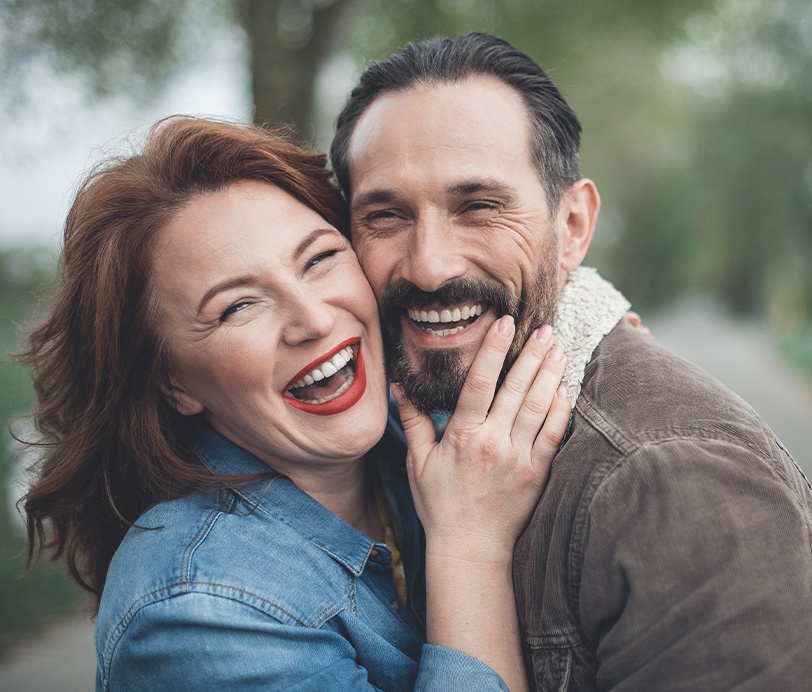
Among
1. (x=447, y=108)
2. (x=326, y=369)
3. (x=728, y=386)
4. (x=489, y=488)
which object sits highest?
(x=447, y=108)

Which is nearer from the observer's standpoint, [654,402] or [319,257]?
[654,402]

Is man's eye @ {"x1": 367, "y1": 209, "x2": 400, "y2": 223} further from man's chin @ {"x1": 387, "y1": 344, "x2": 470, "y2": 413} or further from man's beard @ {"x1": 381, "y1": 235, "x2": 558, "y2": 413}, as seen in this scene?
man's chin @ {"x1": 387, "y1": 344, "x2": 470, "y2": 413}

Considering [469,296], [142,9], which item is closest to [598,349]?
[469,296]

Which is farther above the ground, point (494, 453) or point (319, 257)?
point (319, 257)

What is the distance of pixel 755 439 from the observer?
5.94 ft

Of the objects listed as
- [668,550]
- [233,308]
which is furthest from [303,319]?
[668,550]

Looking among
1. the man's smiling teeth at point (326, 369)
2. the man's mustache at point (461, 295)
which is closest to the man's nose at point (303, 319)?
the man's smiling teeth at point (326, 369)

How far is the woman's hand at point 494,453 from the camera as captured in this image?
7.02 ft

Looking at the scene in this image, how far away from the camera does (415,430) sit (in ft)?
7.98

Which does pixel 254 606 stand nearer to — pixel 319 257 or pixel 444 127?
pixel 319 257

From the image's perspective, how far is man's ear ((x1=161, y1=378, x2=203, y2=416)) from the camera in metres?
2.45

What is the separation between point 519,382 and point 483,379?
110 millimetres

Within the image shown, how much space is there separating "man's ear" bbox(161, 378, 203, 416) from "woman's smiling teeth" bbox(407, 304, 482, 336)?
2.56 ft

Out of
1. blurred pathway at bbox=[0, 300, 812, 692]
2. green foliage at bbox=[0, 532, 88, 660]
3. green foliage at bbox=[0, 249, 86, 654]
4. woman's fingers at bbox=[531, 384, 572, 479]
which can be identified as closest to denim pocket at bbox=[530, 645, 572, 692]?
woman's fingers at bbox=[531, 384, 572, 479]
